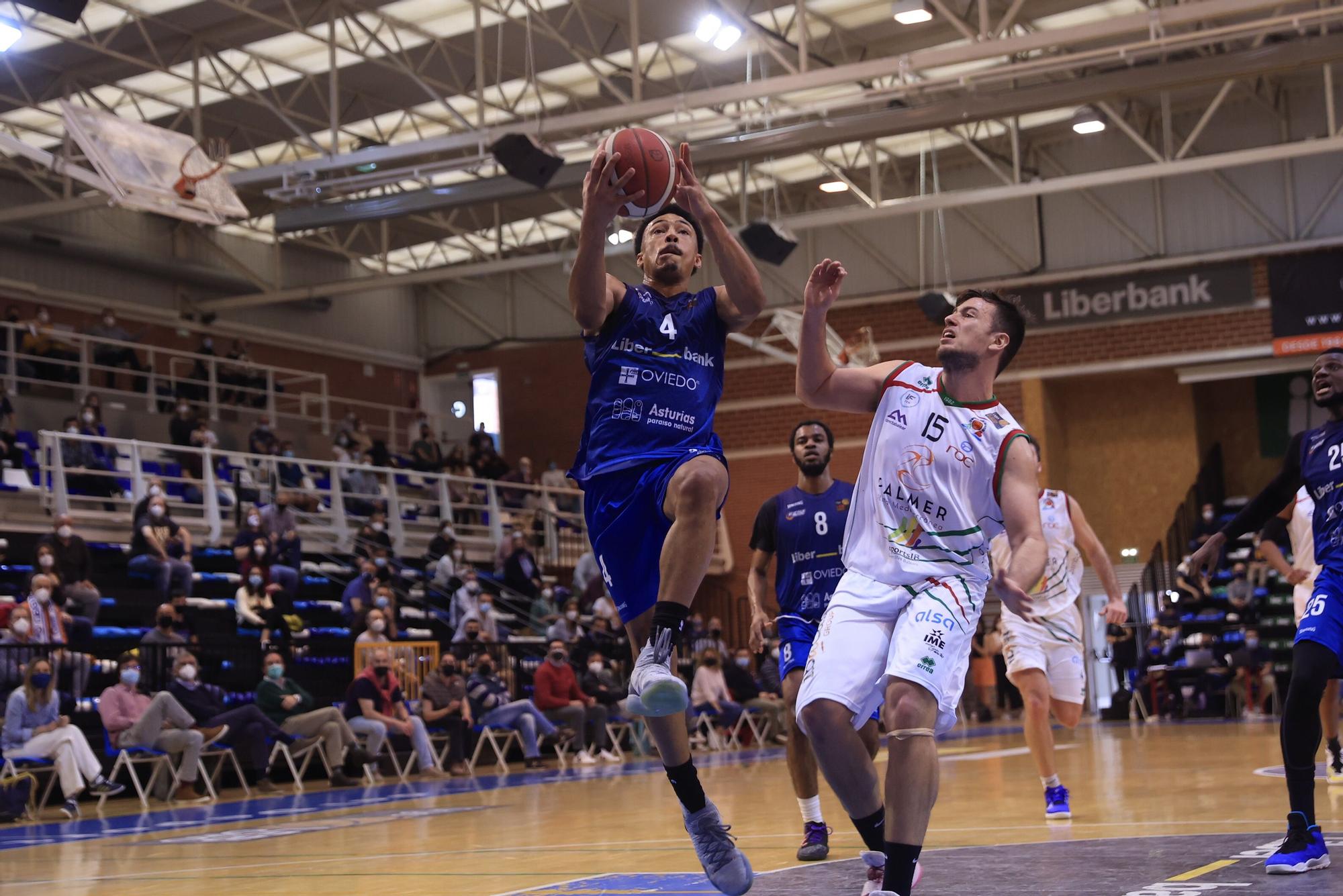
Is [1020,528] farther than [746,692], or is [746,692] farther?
[746,692]

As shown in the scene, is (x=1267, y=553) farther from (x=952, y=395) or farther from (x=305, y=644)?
(x=305, y=644)

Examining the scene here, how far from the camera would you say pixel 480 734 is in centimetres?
1725

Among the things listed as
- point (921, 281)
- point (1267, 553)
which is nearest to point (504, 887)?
point (1267, 553)

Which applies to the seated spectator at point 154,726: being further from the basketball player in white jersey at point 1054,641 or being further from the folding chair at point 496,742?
the basketball player in white jersey at point 1054,641

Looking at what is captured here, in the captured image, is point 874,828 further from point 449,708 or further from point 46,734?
point 449,708

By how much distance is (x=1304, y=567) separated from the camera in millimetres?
10102

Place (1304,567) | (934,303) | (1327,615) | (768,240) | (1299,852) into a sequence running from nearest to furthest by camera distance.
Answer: (1299,852) → (1327,615) → (1304,567) → (768,240) → (934,303)

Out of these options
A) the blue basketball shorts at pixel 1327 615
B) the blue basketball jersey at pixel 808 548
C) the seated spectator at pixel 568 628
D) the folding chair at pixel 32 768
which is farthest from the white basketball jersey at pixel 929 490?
the seated spectator at pixel 568 628

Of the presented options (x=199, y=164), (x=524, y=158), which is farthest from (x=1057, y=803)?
(x=524, y=158)

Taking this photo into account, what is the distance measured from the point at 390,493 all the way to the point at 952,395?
19.6 metres

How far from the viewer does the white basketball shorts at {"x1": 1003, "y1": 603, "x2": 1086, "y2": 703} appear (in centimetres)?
861

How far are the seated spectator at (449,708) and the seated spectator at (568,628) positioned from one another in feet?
8.10

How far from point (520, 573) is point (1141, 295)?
13.2 metres

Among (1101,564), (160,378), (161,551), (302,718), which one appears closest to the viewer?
(1101,564)
